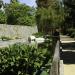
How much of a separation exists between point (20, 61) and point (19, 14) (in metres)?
68.2

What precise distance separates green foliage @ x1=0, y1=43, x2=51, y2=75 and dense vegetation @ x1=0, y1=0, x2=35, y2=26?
2248 inches

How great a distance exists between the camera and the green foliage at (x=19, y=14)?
232ft

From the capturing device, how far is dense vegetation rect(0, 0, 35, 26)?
69.7 meters

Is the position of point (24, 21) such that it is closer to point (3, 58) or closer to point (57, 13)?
point (57, 13)

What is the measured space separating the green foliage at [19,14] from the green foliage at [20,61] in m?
57.9

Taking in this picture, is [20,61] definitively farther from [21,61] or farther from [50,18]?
[50,18]

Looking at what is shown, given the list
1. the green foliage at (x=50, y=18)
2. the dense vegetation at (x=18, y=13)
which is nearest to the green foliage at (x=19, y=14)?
the dense vegetation at (x=18, y=13)

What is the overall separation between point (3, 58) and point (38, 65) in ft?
3.67

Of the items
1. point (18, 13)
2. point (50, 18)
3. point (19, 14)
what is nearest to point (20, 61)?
point (50, 18)

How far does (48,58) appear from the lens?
995 cm

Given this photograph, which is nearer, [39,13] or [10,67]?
[10,67]

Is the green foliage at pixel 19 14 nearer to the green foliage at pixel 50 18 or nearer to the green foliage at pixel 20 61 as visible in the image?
the green foliage at pixel 50 18

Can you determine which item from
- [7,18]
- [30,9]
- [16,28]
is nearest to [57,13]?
[16,28]

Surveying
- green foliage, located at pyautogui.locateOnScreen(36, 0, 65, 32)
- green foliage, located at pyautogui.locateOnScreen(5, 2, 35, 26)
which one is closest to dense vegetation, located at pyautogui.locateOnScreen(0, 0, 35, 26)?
green foliage, located at pyautogui.locateOnScreen(5, 2, 35, 26)
